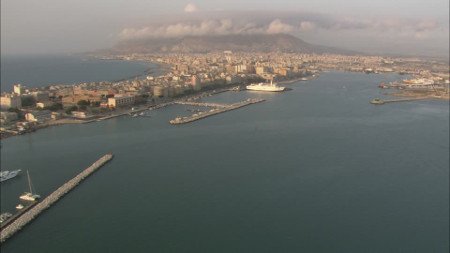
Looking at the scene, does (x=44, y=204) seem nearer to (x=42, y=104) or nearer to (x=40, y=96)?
(x=42, y=104)

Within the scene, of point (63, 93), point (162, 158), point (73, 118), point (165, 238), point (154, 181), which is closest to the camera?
point (165, 238)

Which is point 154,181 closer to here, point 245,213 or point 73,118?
point 245,213

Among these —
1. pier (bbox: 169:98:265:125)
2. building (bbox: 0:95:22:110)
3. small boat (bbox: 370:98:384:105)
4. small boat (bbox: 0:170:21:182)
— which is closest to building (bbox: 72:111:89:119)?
building (bbox: 0:95:22:110)

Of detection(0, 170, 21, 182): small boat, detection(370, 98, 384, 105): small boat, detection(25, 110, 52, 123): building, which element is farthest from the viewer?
detection(370, 98, 384, 105): small boat

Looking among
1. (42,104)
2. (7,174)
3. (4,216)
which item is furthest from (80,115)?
(4,216)

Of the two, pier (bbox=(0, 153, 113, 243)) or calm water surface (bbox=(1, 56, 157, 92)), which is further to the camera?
calm water surface (bbox=(1, 56, 157, 92))

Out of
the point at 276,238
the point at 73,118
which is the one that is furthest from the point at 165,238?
the point at 73,118

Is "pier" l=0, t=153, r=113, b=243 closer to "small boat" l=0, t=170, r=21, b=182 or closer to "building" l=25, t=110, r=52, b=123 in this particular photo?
"small boat" l=0, t=170, r=21, b=182
